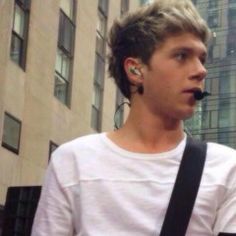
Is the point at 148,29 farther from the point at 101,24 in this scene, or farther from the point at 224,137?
the point at 224,137

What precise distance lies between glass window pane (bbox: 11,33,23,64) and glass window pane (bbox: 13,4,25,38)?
0.19m

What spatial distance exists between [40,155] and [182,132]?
1672cm

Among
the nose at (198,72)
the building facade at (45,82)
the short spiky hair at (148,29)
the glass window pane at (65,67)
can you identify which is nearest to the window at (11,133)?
the building facade at (45,82)

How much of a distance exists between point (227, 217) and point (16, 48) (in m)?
16.4

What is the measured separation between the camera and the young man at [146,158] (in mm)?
2031

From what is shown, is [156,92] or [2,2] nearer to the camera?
[156,92]

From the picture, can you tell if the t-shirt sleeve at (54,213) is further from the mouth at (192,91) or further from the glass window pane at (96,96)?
the glass window pane at (96,96)

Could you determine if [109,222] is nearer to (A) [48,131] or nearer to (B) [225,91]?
(A) [48,131]

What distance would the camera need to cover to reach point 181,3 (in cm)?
223

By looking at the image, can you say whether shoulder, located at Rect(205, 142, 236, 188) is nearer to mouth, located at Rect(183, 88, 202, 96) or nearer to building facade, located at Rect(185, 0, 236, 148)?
mouth, located at Rect(183, 88, 202, 96)

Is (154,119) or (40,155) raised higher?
(40,155)

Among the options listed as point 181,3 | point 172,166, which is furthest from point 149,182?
point 181,3

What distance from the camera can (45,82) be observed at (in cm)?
1950

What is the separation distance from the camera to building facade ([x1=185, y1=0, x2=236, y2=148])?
49.3 metres
